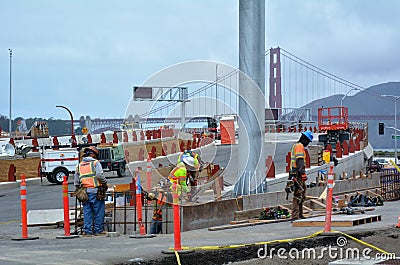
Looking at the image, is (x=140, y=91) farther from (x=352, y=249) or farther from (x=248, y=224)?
(x=352, y=249)

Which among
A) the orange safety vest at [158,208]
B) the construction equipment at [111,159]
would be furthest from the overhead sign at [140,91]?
the orange safety vest at [158,208]

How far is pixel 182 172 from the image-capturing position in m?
16.0

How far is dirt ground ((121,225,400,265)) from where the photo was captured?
35.8ft

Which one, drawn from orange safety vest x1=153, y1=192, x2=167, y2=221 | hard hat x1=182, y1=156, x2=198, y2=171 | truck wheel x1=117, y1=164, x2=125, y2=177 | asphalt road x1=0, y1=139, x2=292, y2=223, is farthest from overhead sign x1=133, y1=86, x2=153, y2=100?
orange safety vest x1=153, y1=192, x2=167, y2=221

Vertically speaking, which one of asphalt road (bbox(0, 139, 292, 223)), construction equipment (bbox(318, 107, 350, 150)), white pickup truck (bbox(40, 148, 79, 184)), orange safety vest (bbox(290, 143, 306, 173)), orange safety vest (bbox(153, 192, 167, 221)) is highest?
construction equipment (bbox(318, 107, 350, 150))

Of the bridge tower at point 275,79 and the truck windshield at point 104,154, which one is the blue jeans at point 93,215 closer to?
the truck windshield at point 104,154

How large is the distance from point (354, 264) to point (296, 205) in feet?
26.2

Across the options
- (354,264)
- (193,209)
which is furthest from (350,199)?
(354,264)

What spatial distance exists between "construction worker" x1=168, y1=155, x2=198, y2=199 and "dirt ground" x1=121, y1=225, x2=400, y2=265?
13.3 feet

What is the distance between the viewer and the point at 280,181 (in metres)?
23.1

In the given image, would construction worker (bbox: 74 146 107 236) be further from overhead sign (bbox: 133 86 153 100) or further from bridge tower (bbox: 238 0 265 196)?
overhead sign (bbox: 133 86 153 100)

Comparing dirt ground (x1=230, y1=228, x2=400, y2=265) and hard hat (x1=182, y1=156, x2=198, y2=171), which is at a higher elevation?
hard hat (x1=182, y1=156, x2=198, y2=171)

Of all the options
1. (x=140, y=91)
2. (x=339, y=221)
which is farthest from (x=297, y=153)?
(x=140, y=91)

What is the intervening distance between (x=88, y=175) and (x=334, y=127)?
42777 mm
